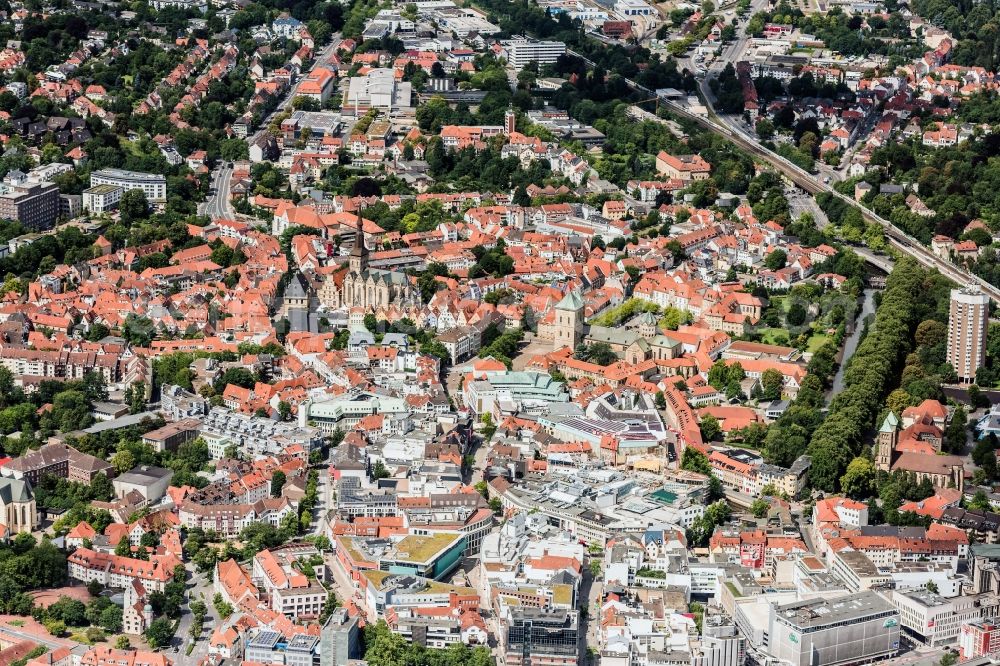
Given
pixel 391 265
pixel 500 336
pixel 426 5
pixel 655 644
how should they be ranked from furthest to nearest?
pixel 426 5, pixel 391 265, pixel 500 336, pixel 655 644

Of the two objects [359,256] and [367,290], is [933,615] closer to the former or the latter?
[367,290]

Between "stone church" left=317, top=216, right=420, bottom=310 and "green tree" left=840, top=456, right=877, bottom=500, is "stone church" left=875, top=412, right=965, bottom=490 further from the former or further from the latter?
"stone church" left=317, top=216, right=420, bottom=310

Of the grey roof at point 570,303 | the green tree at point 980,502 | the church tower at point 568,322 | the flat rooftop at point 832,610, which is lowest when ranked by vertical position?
the green tree at point 980,502

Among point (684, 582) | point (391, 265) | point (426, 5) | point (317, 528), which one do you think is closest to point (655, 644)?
point (684, 582)

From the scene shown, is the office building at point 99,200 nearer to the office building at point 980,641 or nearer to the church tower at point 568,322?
the church tower at point 568,322

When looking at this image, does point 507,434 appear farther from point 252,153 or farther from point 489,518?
point 252,153

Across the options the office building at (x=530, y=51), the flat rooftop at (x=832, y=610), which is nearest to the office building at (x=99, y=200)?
the office building at (x=530, y=51)
